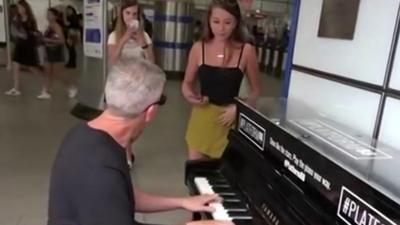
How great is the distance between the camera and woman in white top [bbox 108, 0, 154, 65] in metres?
3.39

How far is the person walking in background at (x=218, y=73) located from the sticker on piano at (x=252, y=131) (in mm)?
281

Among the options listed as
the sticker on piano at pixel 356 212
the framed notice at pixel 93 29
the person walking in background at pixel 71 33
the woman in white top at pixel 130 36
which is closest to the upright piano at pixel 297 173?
the sticker on piano at pixel 356 212

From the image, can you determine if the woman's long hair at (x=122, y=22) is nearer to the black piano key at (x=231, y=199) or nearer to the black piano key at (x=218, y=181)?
the black piano key at (x=218, y=181)

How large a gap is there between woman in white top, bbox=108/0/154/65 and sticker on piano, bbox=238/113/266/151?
1.71m

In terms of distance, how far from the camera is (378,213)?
3.19 ft

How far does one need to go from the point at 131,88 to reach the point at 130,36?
2362 millimetres

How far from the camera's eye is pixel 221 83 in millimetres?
2139

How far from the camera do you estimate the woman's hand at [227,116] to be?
210 cm

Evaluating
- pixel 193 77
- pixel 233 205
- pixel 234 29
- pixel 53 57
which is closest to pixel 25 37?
pixel 53 57

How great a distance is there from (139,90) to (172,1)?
860 centimetres

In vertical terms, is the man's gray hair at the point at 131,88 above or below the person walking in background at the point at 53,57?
above

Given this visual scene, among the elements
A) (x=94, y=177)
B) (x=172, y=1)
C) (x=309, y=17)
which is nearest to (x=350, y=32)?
(x=309, y=17)

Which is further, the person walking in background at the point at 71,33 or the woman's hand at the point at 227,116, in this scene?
the person walking in background at the point at 71,33

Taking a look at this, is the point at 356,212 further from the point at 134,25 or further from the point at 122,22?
the point at 122,22
